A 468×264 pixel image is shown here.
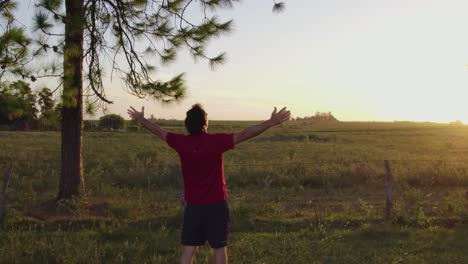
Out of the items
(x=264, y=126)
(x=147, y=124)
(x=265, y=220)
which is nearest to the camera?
(x=264, y=126)

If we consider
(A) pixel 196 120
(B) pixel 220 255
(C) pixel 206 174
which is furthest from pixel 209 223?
(A) pixel 196 120

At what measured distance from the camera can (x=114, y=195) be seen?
11445 millimetres

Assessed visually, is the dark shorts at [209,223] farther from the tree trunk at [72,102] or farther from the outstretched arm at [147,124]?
the tree trunk at [72,102]

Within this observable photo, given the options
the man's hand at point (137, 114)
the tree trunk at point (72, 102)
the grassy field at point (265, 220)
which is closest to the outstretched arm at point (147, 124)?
the man's hand at point (137, 114)

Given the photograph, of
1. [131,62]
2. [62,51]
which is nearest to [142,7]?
[131,62]

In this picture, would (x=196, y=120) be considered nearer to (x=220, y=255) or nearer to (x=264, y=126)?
(x=264, y=126)

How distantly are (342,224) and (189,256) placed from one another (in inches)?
202

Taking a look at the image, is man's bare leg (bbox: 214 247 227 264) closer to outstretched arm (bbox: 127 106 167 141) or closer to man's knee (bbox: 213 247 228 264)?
man's knee (bbox: 213 247 228 264)

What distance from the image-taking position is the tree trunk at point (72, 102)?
869 centimetres

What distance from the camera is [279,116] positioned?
14.9ft

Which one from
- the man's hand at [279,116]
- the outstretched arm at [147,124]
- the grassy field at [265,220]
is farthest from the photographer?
the grassy field at [265,220]

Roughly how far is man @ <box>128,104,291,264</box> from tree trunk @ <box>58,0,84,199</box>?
182 inches

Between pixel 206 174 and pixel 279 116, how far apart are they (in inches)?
31.6

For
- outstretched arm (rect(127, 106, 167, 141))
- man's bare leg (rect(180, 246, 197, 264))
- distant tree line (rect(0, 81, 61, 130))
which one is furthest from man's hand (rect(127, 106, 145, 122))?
distant tree line (rect(0, 81, 61, 130))
